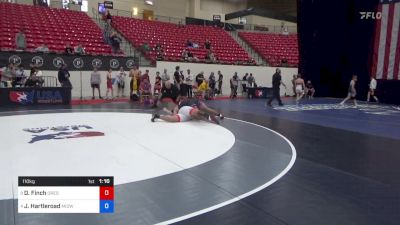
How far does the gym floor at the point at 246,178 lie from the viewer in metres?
3.22

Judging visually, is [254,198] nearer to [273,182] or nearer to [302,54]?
[273,182]

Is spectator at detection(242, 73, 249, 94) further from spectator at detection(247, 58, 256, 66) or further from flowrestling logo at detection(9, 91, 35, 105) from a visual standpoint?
flowrestling logo at detection(9, 91, 35, 105)

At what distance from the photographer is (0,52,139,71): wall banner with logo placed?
14.2 metres

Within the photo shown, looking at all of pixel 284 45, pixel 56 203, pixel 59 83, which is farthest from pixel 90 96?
pixel 284 45

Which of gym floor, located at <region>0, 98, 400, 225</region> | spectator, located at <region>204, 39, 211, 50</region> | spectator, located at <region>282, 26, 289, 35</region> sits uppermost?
spectator, located at <region>282, 26, 289, 35</region>

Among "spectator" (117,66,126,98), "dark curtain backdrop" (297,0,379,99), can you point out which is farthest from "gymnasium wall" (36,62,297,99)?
"dark curtain backdrop" (297,0,379,99)

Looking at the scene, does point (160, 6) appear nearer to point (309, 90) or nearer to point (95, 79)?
point (309, 90)

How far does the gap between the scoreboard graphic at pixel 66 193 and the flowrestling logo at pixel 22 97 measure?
11.0m

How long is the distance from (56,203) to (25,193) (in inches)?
10.0

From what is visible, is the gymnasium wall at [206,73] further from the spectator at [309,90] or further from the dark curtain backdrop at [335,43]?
the dark curtain backdrop at [335,43]

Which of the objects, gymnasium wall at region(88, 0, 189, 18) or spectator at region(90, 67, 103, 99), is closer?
spectator at region(90, 67, 103, 99)

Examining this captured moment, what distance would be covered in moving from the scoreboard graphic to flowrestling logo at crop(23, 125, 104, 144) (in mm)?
3960

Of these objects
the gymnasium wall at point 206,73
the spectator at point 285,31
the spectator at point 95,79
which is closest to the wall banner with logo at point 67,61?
the gymnasium wall at point 206,73

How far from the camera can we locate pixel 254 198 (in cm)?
370
